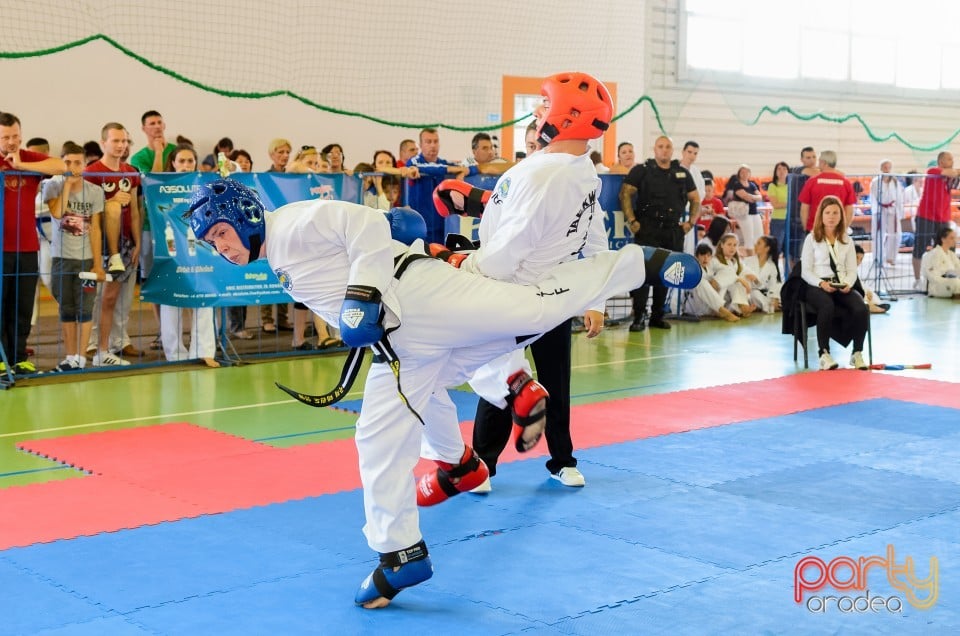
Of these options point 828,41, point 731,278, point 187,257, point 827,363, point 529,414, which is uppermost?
point 828,41

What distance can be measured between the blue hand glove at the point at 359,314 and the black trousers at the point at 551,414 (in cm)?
193

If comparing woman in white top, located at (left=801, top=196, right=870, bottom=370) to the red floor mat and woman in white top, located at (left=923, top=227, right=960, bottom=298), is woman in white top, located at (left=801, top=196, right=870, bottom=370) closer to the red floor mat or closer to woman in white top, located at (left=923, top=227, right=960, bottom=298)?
the red floor mat

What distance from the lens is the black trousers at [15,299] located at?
845 cm

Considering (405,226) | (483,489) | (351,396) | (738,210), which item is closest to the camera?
(405,226)

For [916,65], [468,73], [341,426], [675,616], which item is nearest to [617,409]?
[341,426]

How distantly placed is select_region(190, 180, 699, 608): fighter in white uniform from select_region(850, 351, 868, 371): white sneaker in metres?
5.78

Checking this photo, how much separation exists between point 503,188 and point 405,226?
857mm

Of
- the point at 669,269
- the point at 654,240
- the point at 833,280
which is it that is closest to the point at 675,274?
the point at 669,269

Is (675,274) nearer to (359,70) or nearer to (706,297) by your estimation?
(706,297)

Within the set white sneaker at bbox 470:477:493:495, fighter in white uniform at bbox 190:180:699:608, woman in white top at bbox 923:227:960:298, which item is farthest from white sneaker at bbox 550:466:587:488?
woman in white top at bbox 923:227:960:298

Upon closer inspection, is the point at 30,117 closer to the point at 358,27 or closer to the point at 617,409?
the point at 358,27

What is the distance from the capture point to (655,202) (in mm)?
11539

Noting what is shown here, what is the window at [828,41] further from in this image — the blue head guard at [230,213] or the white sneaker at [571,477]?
the blue head guard at [230,213]

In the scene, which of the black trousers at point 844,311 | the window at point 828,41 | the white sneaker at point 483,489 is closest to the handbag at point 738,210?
the window at point 828,41
